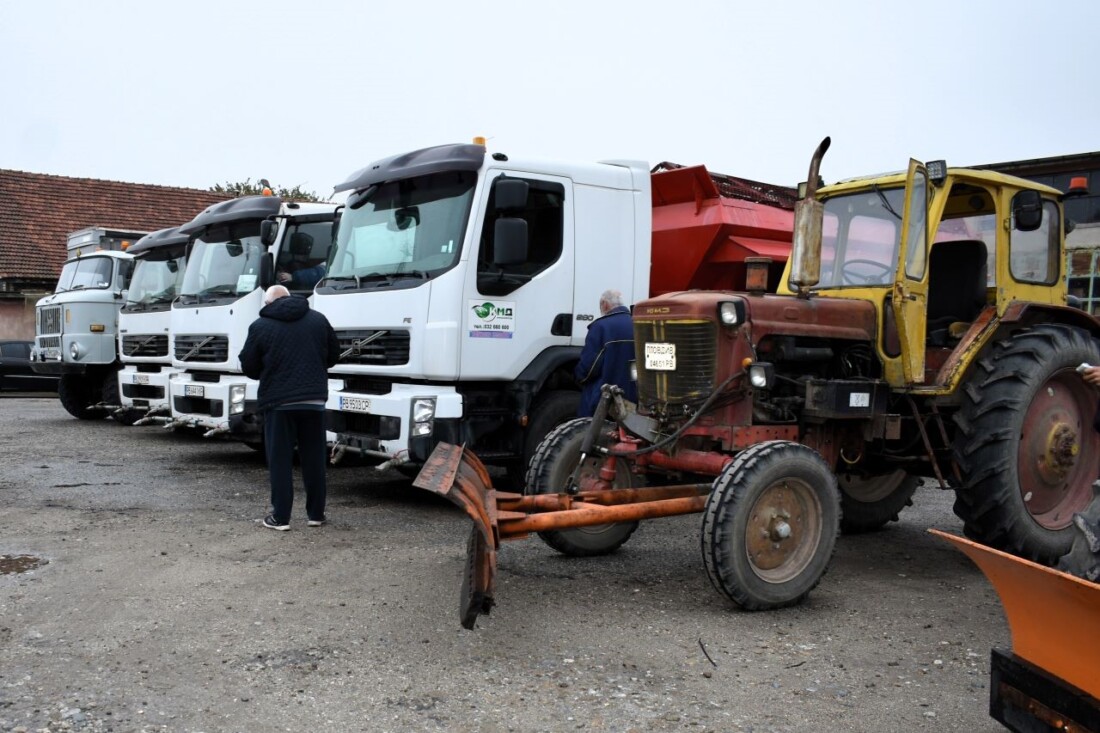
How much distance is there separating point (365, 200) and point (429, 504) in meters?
2.66

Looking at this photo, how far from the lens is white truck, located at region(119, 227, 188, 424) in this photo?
41.7 ft

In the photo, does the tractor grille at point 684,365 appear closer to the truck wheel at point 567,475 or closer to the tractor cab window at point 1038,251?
the truck wheel at point 567,475

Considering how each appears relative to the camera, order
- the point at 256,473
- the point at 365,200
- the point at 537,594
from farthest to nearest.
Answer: the point at 256,473
the point at 365,200
the point at 537,594

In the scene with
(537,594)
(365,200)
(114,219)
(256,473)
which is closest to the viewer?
(537,594)

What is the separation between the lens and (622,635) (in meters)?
5.05

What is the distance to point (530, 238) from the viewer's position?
26.6 feet

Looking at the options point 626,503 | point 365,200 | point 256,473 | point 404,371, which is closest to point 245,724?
→ point 626,503

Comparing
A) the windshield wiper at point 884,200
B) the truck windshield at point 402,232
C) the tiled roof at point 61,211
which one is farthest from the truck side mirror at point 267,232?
the tiled roof at point 61,211

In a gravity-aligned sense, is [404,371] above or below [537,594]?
above

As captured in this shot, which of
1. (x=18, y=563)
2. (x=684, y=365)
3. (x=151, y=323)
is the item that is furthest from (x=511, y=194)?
(x=151, y=323)

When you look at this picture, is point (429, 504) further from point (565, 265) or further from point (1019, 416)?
point (1019, 416)

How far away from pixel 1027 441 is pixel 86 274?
13831 millimetres

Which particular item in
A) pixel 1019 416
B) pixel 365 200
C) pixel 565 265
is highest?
pixel 365 200

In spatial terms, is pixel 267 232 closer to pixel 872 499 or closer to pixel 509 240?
pixel 509 240
